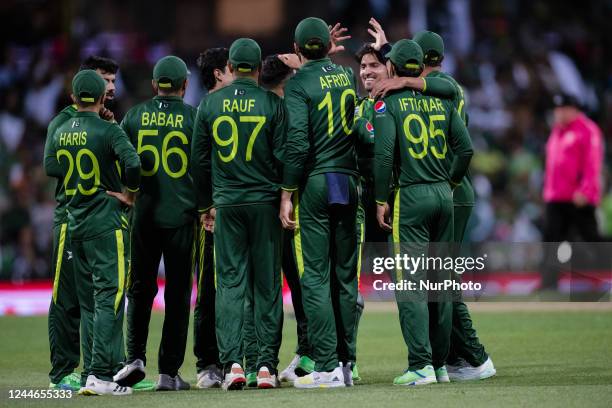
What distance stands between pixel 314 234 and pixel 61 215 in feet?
6.74

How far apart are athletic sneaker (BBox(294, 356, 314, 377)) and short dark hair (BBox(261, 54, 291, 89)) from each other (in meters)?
2.29

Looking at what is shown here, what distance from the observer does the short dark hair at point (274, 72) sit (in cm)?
1030

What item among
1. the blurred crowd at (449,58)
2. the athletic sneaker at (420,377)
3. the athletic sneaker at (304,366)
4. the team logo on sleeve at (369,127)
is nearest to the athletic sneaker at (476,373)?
the athletic sneaker at (420,377)

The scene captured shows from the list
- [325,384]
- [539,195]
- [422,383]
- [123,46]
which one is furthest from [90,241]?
[123,46]

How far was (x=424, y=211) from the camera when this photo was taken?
962 centimetres

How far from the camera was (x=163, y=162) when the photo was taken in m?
10.0

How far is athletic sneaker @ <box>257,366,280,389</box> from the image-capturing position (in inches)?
376

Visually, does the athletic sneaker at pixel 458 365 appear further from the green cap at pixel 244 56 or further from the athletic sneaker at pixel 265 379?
the green cap at pixel 244 56

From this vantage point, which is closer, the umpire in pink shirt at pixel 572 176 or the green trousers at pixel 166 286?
the green trousers at pixel 166 286

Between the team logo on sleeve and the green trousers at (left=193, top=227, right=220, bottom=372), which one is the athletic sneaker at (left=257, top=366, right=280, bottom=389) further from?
the team logo on sleeve

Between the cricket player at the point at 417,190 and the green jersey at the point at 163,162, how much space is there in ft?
5.12

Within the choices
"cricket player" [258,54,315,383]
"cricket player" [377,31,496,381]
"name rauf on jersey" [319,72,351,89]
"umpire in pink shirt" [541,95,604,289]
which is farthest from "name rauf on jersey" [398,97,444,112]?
"umpire in pink shirt" [541,95,604,289]

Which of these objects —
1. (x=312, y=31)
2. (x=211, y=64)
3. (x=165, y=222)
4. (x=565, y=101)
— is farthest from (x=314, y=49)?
(x=565, y=101)

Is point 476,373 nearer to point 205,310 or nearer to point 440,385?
point 440,385
